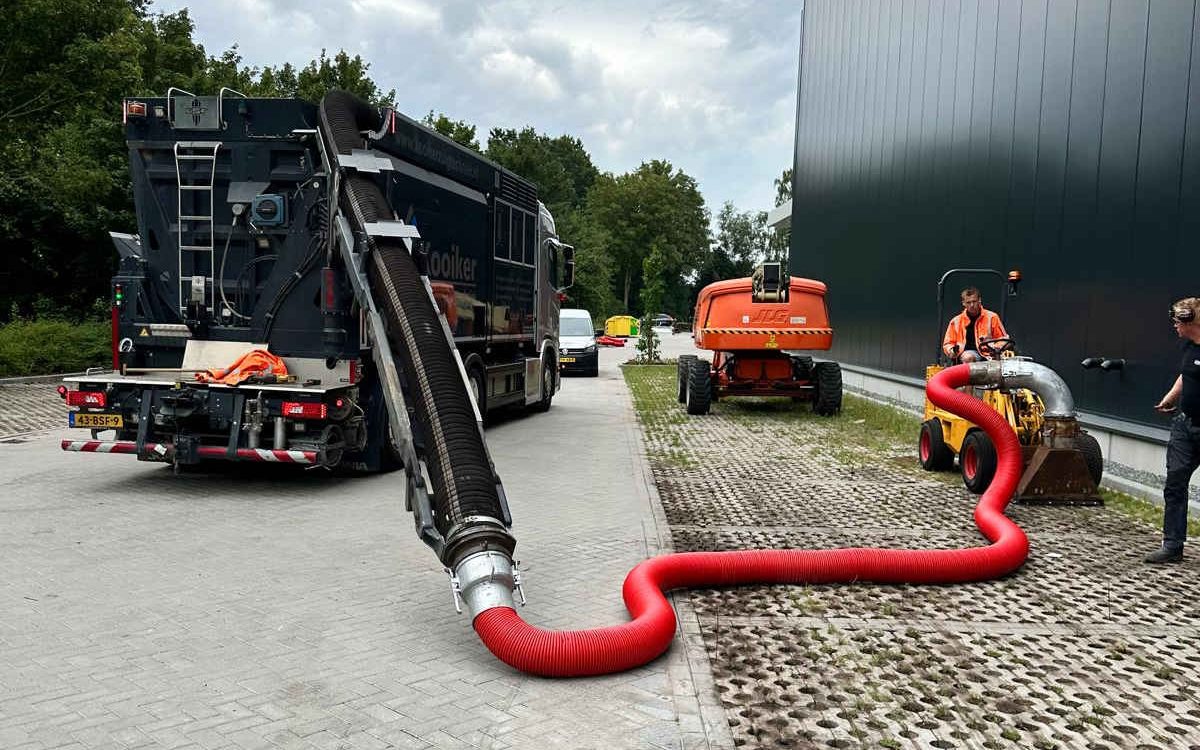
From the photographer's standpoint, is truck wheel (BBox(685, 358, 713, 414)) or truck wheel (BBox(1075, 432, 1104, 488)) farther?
truck wheel (BBox(685, 358, 713, 414))

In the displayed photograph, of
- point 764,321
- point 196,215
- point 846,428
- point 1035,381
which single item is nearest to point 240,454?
point 196,215

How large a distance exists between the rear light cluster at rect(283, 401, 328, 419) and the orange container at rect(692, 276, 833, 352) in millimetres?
8403

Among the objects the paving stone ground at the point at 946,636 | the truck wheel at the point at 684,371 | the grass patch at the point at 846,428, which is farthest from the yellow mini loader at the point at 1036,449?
the truck wheel at the point at 684,371

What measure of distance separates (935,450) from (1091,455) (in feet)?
6.50

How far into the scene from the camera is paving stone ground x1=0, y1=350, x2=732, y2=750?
3979mm

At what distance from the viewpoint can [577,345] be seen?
2698 cm

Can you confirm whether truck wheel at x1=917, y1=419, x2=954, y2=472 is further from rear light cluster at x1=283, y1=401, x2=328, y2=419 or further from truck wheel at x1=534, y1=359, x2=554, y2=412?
truck wheel at x1=534, y1=359, x2=554, y2=412

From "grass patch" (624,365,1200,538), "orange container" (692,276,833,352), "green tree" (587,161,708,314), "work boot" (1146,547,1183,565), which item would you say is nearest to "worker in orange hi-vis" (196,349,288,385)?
"grass patch" (624,365,1200,538)

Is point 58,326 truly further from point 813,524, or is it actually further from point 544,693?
point 544,693

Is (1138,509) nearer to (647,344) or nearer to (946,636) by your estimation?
(946,636)

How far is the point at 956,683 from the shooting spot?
15.0ft

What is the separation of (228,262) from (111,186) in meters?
15.3

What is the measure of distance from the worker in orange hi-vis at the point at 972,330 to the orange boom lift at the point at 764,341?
5.04 metres

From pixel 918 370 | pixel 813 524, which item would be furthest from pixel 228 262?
pixel 918 370
